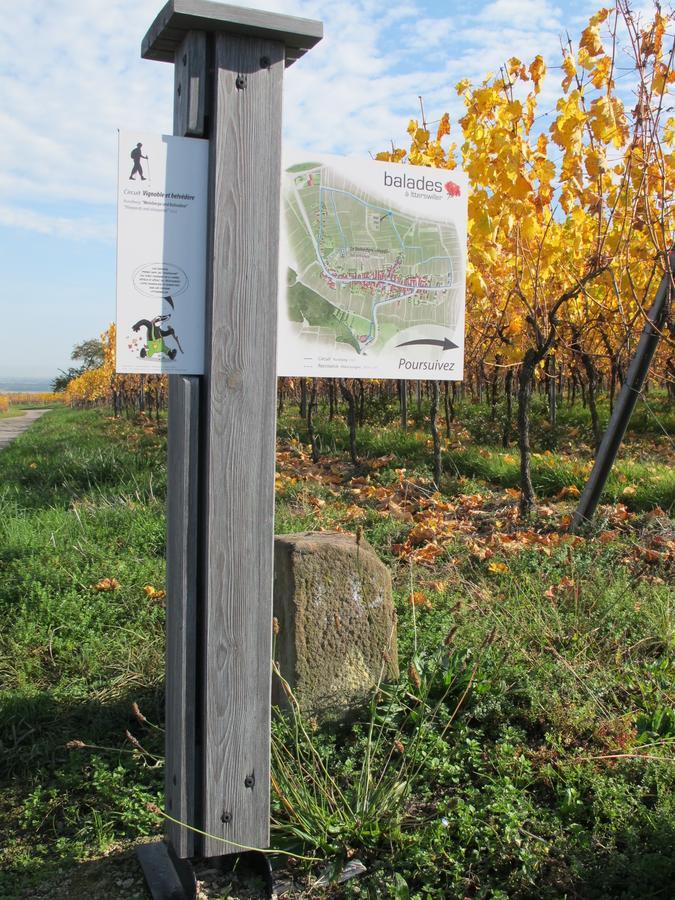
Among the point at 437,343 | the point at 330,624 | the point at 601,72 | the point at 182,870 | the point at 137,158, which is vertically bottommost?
the point at 182,870

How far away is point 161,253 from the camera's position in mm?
2227

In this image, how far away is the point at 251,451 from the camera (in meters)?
2.31

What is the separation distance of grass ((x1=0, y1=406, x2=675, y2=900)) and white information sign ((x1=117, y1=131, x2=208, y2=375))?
1.22 metres

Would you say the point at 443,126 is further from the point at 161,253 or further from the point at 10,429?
the point at 10,429

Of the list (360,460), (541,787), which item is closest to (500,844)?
(541,787)

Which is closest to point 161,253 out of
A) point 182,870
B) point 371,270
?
point 371,270

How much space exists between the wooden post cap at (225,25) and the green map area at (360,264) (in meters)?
0.36

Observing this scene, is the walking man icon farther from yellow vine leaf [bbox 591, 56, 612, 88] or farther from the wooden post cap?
yellow vine leaf [bbox 591, 56, 612, 88]

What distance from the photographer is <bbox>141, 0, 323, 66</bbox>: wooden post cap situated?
7.02 ft

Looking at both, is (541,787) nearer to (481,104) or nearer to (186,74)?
(186,74)

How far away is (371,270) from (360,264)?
0.04 metres

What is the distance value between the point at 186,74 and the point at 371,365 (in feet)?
3.37

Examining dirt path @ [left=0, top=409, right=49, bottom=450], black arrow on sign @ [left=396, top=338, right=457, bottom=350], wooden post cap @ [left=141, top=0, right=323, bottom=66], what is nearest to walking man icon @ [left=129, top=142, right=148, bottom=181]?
wooden post cap @ [left=141, top=0, right=323, bottom=66]

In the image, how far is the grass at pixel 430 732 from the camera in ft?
7.93
